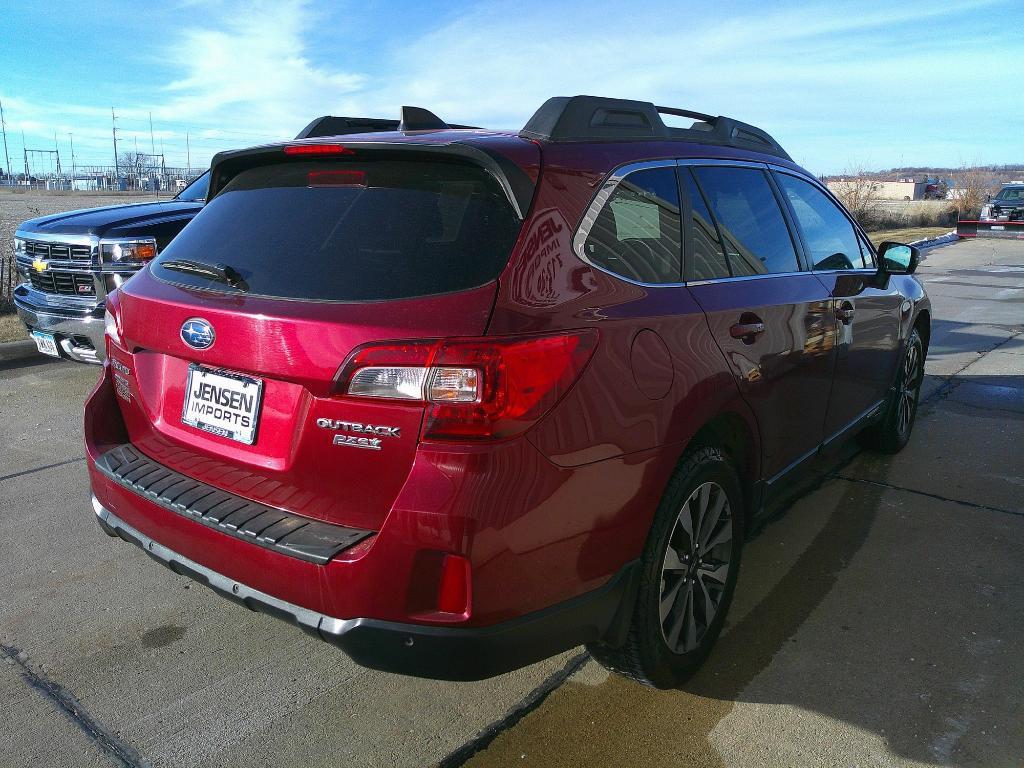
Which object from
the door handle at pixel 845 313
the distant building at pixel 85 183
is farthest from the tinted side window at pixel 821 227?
the distant building at pixel 85 183

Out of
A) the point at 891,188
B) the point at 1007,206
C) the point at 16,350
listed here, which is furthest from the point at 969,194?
the point at 891,188

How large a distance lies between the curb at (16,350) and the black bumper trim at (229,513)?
541 centimetres

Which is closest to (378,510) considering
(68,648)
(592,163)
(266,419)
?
(266,419)

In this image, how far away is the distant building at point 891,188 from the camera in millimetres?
29391

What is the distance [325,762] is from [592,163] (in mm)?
1947

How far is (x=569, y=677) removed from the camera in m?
2.87

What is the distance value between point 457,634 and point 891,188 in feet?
276

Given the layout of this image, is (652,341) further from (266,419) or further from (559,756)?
(559,756)

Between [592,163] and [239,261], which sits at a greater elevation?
[592,163]

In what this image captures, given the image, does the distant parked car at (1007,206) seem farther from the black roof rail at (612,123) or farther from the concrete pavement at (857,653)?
the black roof rail at (612,123)

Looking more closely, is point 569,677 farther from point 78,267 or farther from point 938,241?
point 938,241

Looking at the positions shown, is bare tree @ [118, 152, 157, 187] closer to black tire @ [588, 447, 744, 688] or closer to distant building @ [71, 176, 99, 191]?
distant building @ [71, 176, 99, 191]

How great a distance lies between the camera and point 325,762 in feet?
7.95

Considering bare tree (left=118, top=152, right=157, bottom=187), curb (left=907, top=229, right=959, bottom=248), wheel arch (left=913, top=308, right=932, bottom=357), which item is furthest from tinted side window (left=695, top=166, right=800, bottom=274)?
bare tree (left=118, top=152, right=157, bottom=187)
